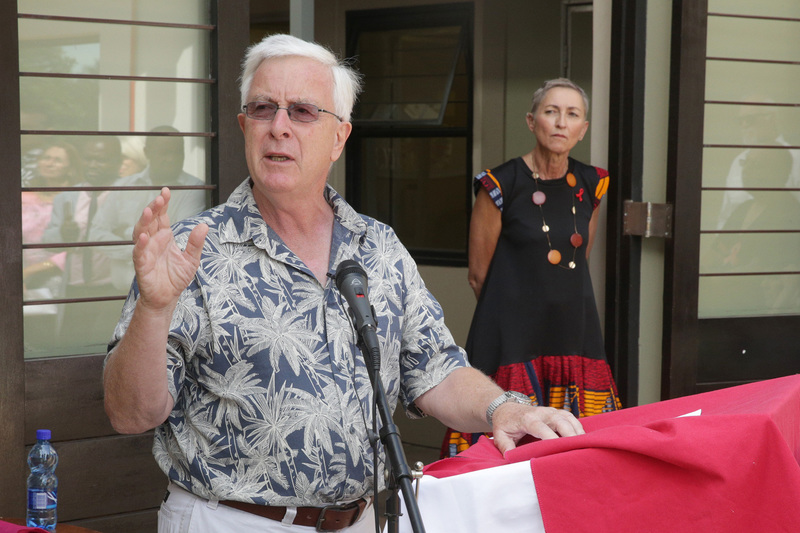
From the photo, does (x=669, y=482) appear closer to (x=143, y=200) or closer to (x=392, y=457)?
(x=392, y=457)

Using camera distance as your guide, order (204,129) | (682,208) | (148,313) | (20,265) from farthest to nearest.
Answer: (682,208)
(204,129)
(20,265)
(148,313)

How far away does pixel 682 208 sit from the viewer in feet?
11.4

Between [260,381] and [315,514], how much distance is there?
0.29 metres

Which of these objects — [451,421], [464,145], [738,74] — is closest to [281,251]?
[451,421]

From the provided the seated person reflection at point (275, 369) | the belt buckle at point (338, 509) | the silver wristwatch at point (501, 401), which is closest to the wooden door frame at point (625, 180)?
the seated person reflection at point (275, 369)

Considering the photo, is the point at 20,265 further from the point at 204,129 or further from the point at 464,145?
the point at 464,145

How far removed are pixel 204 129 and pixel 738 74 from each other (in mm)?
2174

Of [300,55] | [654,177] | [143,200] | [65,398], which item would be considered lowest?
[65,398]

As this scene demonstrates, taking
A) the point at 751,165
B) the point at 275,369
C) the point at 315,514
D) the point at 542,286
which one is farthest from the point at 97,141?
the point at 751,165

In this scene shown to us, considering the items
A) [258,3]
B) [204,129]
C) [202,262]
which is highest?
[258,3]

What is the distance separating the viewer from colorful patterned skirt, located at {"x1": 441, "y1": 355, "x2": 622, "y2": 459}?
135 inches

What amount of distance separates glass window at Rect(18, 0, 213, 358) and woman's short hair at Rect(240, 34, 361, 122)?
0.96 metres

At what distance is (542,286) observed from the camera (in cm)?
347

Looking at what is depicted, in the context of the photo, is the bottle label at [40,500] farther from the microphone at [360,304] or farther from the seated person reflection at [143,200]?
the microphone at [360,304]
